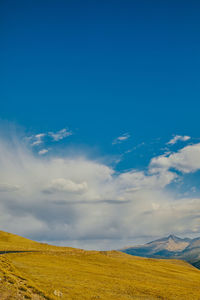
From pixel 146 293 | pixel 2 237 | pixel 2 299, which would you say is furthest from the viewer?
pixel 2 237

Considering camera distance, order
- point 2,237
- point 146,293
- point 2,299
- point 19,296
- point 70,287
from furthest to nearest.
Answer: point 2,237 → point 146,293 → point 70,287 → point 19,296 → point 2,299

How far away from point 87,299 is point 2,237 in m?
130

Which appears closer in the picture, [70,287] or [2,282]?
[2,282]

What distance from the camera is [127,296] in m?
43.2

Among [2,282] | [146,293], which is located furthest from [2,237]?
[2,282]

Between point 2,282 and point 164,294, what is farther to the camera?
point 164,294

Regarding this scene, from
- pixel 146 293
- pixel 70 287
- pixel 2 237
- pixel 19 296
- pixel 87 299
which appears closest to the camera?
pixel 19 296

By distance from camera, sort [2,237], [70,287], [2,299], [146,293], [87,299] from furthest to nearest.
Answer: [2,237]
[146,293]
[70,287]
[87,299]
[2,299]

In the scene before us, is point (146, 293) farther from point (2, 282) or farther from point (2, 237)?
point (2, 237)

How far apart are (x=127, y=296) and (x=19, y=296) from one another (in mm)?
24838

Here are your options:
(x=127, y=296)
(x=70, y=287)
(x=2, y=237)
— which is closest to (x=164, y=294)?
(x=127, y=296)

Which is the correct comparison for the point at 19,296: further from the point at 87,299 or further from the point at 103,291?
the point at 103,291

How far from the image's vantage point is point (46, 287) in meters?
36.9

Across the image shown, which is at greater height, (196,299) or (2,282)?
(2,282)
